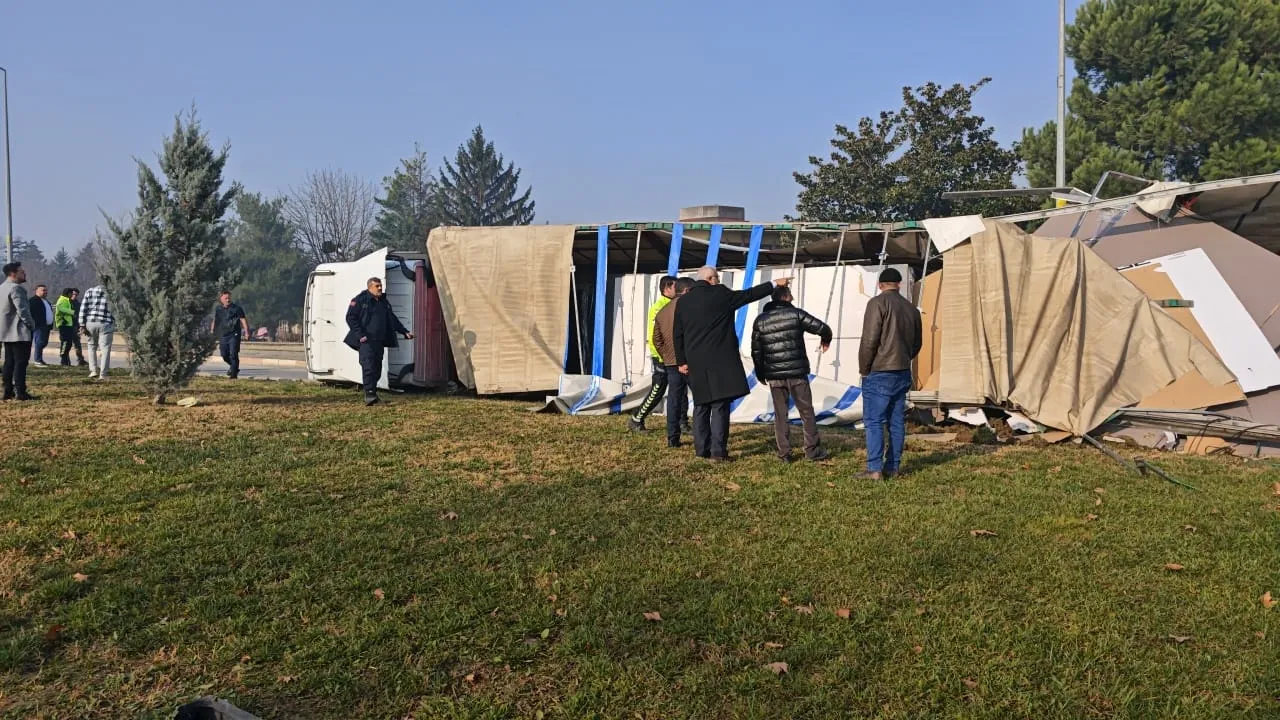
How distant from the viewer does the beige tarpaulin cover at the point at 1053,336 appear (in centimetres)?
914

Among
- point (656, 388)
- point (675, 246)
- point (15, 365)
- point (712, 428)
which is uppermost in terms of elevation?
point (675, 246)

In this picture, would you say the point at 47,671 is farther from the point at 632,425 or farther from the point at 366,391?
the point at 366,391

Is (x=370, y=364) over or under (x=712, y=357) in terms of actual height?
under

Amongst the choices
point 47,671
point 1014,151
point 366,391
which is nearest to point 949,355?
point 366,391

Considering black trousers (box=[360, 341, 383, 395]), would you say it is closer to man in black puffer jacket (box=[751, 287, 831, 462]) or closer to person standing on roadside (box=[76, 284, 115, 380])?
person standing on roadside (box=[76, 284, 115, 380])

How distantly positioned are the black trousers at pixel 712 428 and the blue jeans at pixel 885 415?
4.31ft

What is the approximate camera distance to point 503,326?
12.7m

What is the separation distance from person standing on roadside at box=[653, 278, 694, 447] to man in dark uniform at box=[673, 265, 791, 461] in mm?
340

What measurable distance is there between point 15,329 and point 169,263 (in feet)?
6.51

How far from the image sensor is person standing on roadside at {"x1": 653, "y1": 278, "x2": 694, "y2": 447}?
878 centimetres

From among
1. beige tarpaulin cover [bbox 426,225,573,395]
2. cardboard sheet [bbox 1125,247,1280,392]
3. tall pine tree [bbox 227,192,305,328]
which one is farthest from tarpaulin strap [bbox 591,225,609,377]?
tall pine tree [bbox 227,192,305,328]

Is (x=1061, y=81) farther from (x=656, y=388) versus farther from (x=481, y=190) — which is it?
(x=481, y=190)

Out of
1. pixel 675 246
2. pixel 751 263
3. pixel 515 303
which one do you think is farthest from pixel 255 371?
pixel 751 263

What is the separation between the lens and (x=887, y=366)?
7.20 m
